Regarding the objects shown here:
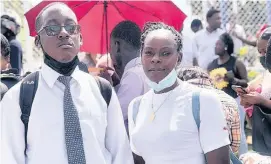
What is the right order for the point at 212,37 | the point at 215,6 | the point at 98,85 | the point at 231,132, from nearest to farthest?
the point at 98,85 → the point at 231,132 → the point at 212,37 → the point at 215,6

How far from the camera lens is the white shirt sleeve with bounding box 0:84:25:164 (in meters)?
2.46

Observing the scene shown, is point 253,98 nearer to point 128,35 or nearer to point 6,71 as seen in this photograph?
point 128,35

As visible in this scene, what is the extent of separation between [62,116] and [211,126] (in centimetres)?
78

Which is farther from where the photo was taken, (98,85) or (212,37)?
(212,37)

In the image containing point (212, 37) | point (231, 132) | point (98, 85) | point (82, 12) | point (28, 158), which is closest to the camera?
point (28, 158)

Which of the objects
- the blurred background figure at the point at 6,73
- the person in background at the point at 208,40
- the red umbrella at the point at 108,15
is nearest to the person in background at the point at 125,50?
the red umbrella at the point at 108,15

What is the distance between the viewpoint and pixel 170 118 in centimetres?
265

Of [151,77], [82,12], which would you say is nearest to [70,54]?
[151,77]

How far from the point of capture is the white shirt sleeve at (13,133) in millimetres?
2465

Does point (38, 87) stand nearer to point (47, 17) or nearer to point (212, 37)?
point (47, 17)

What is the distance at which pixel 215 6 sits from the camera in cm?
1068

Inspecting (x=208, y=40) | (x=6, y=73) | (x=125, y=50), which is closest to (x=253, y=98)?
(x=125, y=50)

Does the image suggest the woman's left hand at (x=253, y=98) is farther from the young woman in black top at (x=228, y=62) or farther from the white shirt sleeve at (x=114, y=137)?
the young woman in black top at (x=228, y=62)

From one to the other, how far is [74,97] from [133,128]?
1.50 feet
